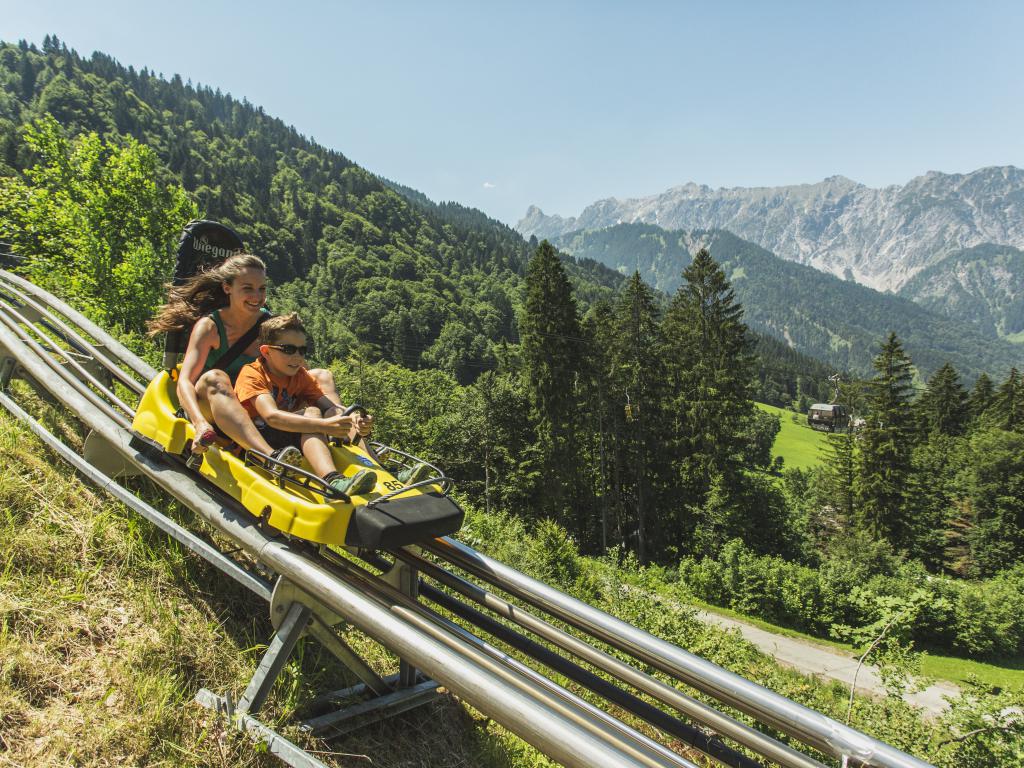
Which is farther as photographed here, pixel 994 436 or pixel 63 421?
pixel 994 436

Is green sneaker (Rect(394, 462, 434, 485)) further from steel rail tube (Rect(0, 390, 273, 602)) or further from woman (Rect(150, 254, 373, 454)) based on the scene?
steel rail tube (Rect(0, 390, 273, 602))

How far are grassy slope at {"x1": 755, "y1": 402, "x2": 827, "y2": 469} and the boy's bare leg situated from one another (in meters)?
85.0

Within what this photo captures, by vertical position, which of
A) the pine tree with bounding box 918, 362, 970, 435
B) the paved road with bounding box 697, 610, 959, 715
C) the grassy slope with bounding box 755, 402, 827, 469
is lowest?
the paved road with bounding box 697, 610, 959, 715

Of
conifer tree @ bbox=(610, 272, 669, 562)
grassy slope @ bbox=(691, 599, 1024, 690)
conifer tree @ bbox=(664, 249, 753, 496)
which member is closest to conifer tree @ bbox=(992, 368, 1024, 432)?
grassy slope @ bbox=(691, 599, 1024, 690)

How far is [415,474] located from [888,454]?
45.5 m

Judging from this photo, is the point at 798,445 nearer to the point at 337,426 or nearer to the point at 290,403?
the point at 290,403

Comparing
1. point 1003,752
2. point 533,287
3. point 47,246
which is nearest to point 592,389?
point 533,287

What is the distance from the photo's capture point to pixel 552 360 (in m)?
34.7

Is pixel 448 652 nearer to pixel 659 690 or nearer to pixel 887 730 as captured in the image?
pixel 659 690

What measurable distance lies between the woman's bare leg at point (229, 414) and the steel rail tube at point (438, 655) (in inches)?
15.6

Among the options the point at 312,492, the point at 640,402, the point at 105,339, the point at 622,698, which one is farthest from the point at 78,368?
the point at 640,402

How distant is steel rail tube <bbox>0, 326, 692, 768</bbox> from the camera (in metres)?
1.56

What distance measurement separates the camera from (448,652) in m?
1.86

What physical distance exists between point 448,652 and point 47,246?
2298 cm
